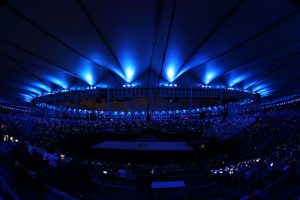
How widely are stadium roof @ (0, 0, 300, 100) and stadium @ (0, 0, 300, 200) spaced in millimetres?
69

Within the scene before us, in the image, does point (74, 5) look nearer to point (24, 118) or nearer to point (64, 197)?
point (64, 197)

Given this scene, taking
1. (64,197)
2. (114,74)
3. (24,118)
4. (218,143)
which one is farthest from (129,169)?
(24,118)

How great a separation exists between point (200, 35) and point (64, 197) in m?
9.15

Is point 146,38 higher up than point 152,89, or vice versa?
point 146,38

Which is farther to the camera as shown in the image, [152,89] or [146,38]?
[152,89]

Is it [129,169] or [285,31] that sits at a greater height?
[285,31]

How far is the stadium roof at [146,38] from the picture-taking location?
8.09 meters

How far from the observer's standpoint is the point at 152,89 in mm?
19750

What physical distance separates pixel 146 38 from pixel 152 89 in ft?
29.2

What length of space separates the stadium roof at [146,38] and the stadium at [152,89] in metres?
0.07

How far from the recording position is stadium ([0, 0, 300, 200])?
292 inches

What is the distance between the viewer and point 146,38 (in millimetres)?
11148

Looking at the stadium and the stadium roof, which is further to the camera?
the stadium roof

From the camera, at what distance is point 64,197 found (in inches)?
201
